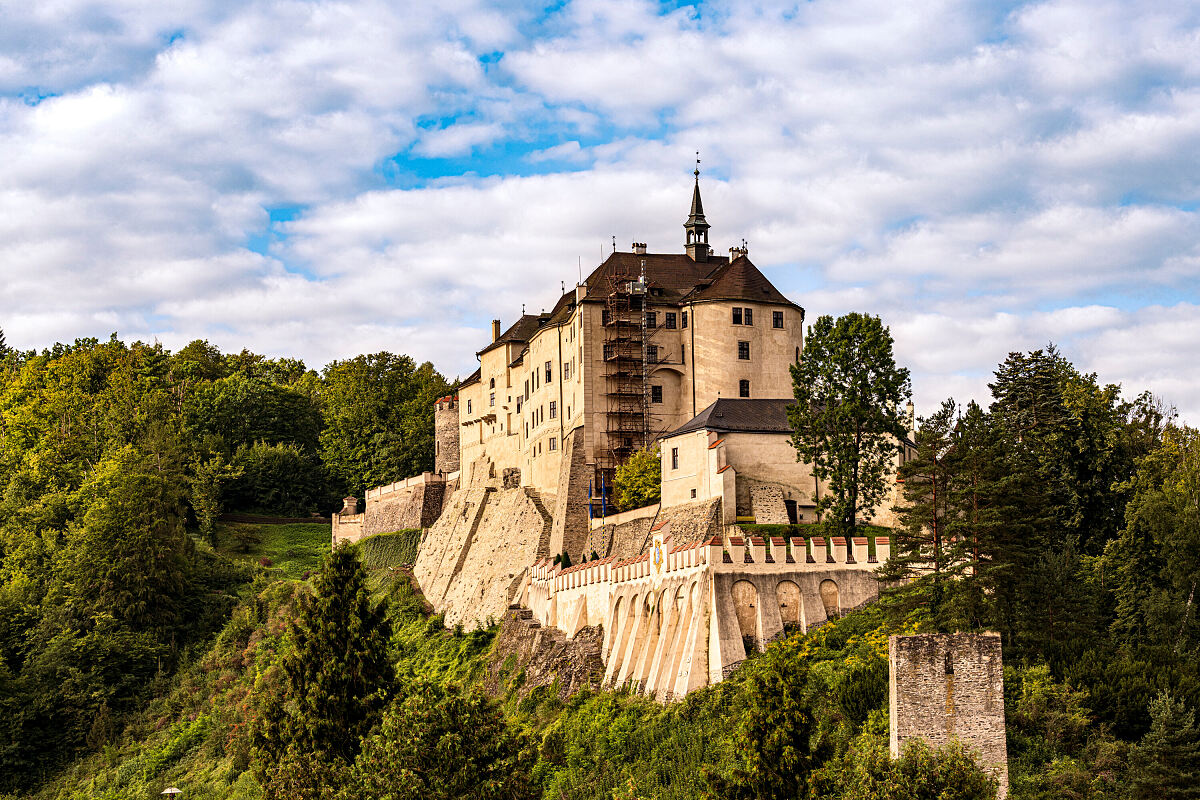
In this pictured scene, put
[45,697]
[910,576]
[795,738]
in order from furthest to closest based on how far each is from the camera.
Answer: [45,697]
[910,576]
[795,738]

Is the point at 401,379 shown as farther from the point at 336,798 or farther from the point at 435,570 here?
the point at 336,798

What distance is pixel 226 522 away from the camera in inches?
4023

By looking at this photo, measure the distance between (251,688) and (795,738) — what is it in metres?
42.2

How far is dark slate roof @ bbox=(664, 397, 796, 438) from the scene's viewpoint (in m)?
60.3

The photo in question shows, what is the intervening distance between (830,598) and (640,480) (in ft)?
66.6

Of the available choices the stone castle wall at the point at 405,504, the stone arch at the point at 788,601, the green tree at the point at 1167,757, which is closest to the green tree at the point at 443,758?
the stone arch at the point at 788,601

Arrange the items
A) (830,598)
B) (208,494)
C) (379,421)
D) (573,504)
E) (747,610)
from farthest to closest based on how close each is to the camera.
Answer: (379,421) < (208,494) < (573,504) < (830,598) < (747,610)

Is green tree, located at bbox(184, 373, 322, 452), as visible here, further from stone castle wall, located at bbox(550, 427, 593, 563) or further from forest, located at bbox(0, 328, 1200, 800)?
stone castle wall, located at bbox(550, 427, 593, 563)

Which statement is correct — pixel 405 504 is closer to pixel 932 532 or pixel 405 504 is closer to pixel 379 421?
pixel 379 421

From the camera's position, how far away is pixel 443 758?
36.2 metres

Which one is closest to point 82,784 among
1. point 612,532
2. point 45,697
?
point 45,697

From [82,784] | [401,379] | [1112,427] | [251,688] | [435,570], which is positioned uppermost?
[401,379]

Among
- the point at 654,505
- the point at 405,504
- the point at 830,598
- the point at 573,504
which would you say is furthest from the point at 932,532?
the point at 405,504

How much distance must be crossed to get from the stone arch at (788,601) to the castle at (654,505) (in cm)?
7
